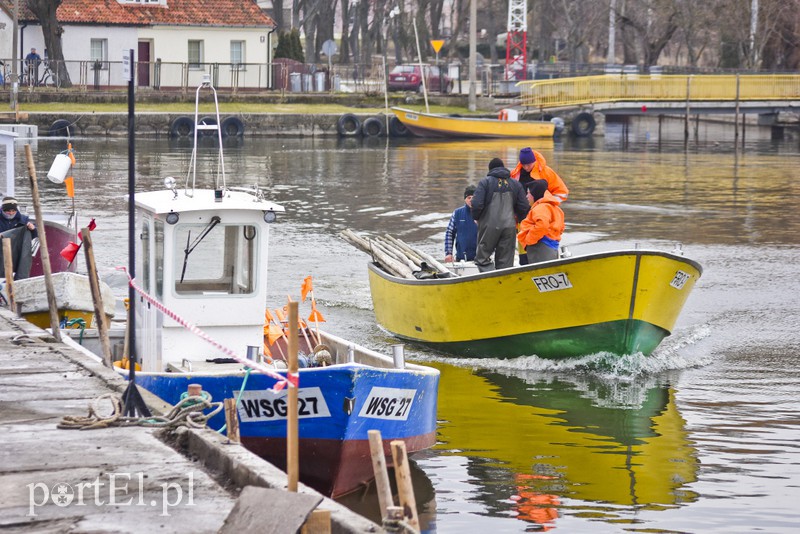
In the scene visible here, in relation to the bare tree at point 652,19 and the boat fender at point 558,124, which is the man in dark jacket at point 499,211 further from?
the bare tree at point 652,19

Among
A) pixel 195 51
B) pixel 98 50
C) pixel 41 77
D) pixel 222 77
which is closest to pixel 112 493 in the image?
pixel 41 77

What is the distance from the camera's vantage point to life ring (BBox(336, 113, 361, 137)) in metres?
57.4

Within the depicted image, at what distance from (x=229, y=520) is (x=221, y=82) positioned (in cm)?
5587

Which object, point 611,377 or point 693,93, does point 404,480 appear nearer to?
point 611,377

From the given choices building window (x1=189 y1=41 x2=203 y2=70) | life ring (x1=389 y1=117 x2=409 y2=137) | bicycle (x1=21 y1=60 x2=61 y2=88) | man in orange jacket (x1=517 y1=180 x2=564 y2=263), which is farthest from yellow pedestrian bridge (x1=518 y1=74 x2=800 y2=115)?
man in orange jacket (x1=517 y1=180 x2=564 y2=263)

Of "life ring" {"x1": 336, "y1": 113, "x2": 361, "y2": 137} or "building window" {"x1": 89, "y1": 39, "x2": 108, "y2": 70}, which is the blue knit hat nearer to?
"life ring" {"x1": 336, "y1": 113, "x2": 361, "y2": 137}

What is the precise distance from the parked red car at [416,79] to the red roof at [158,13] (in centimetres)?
640

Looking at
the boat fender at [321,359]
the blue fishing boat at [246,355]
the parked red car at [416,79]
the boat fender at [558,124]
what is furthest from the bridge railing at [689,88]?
the boat fender at [321,359]

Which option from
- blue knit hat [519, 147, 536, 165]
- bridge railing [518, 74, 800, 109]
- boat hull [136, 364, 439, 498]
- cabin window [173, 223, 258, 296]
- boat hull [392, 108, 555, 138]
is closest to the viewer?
boat hull [136, 364, 439, 498]

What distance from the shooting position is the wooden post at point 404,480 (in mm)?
6891

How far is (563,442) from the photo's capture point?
12.2m

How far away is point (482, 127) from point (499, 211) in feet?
137

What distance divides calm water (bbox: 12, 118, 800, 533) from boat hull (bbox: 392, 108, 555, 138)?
17910mm

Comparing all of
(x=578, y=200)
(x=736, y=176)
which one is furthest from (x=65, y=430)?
(x=736, y=176)
